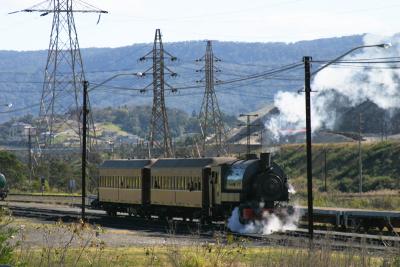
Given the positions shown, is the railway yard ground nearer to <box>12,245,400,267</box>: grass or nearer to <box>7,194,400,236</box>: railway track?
<box>12,245,400,267</box>: grass

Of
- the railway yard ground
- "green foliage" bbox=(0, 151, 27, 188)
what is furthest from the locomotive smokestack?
"green foliage" bbox=(0, 151, 27, 188)

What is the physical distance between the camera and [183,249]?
2497cm

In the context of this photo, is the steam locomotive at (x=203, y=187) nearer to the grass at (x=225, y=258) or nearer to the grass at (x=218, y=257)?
the grass at (x=225, y=258)

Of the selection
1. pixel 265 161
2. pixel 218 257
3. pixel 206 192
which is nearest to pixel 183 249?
pixel 218 257

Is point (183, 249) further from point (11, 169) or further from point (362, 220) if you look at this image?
point (11, 169)

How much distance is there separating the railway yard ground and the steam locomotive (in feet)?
4.64

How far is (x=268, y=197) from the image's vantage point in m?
39.3

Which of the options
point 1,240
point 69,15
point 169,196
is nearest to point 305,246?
point 1,240

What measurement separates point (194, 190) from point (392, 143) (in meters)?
79.8

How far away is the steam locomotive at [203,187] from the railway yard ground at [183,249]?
4.64 feet

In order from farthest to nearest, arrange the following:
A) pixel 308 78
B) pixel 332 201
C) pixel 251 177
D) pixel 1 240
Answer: pixel 332 201, pixel 251 177, pixel 308 78, pixel 1 240

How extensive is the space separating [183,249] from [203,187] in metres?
16.6

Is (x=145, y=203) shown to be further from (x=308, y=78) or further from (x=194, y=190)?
(x=308, y=78)

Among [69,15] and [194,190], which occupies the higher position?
[69,15]
